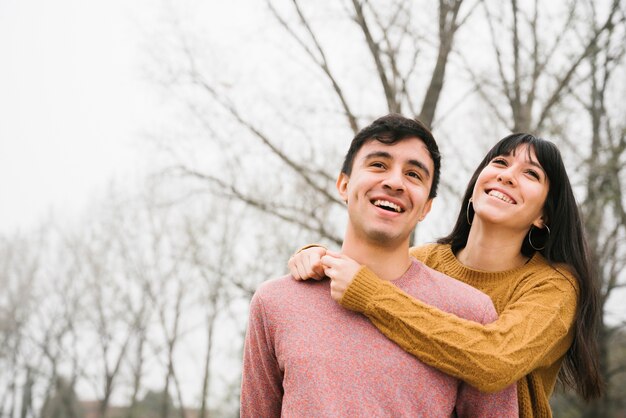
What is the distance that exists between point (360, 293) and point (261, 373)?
50 cm

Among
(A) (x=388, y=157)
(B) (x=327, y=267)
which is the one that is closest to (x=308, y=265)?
(B) (x=327, y=267)

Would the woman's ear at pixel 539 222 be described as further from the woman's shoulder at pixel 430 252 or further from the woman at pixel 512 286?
the woman's shoulder at pixel 430 252

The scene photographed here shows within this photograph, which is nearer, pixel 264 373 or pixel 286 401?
pixel 286 401

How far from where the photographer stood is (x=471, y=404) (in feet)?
7.17

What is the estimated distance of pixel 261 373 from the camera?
2322 millimetres

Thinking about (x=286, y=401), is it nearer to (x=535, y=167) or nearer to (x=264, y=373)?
(x=264, y=373)

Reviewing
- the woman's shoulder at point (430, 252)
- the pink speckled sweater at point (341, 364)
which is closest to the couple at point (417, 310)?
the pink speckled sweater at point (341, 364)

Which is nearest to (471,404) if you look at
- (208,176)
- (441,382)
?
(441,382)

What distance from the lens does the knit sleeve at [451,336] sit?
2094 mm

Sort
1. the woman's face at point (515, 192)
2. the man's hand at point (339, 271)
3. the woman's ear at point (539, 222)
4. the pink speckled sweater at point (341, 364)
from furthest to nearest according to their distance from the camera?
the woman's ear at point (539, 222) → the woman's face at point (515, 192) → the man's hand at point (339, 271) → the pink speckled sweater at point (341, 364)

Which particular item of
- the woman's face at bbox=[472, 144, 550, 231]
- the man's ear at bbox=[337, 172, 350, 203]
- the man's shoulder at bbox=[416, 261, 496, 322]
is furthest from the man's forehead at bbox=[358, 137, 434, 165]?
the woman's face at bbox=[472, 144, 550, 231]

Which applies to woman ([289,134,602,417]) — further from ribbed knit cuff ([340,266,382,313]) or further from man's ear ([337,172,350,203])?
man's ear ([337,172,350,203])

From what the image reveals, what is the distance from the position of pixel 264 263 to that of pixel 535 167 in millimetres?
15762

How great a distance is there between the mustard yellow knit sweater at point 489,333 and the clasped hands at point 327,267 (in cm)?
4
